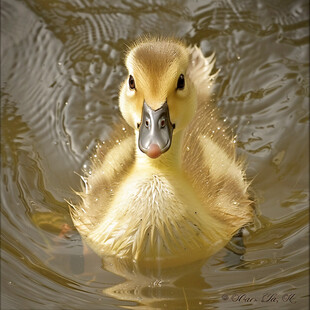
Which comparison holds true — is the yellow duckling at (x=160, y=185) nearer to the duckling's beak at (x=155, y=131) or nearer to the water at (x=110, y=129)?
the duckling's beak at (x=155, y=131)

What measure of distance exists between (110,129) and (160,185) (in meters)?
0.83

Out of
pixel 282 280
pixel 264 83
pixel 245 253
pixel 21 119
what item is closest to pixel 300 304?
pixel 282 280

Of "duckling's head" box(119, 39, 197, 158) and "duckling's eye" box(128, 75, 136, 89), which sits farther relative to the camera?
"duckling's eye" box(128, 75, 136, 89)

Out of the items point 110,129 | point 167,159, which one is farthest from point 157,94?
point 110,129

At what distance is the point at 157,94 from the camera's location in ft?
7.34

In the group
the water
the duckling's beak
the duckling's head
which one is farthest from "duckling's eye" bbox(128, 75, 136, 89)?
the water

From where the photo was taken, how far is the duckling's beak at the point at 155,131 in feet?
7.09

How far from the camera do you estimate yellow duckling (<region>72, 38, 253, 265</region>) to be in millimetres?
2260

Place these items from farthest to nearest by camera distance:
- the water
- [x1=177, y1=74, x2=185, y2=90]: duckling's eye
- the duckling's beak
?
the water
[x1=177, y1=74, x2=185, y2=90]: duckling's eye
the duckling's beak

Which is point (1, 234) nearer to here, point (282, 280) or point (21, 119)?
point (21, 119)

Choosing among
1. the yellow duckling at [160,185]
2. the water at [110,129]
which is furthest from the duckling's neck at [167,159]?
the water at [110,129]

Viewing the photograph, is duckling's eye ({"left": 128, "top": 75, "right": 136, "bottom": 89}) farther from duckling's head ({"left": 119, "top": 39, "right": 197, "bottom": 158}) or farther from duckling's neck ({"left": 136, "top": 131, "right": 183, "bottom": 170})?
duckling's neck ({"left": 136, "top": 131, "right": 183, "bottom": 170})

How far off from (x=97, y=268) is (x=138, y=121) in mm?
617

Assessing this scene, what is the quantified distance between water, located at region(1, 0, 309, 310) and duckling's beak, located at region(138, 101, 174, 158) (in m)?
0.58
